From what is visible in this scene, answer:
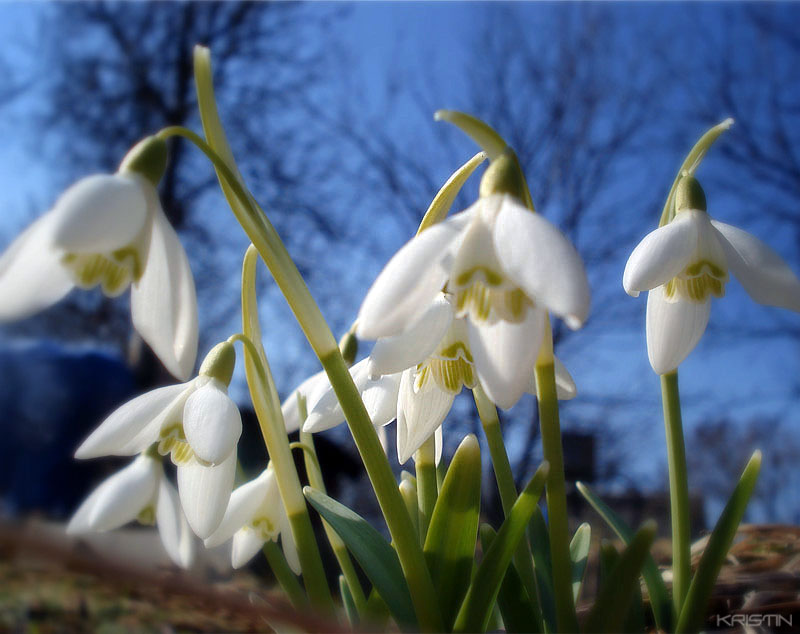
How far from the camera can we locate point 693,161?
25.5 inches

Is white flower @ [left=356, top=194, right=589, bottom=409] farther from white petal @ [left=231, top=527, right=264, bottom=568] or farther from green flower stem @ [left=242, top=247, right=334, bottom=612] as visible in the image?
white petal @ [left=231, top=527, right=264, bottom=568]

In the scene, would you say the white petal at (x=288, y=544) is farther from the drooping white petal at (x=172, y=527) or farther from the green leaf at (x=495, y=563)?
the green leaf at (x=495, y=563)

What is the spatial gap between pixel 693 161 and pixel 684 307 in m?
0.15

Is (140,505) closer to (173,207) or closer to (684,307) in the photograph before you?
(684,307)

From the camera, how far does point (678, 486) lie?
66 centimetres

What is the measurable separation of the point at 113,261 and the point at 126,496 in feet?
1.15

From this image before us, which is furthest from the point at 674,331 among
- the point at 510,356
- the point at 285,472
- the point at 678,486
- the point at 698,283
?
the point at 285,472

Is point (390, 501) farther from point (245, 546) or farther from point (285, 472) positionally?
point (245, 546)

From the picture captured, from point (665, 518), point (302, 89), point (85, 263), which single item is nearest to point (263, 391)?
point (85, 263)

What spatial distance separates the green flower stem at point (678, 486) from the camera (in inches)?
25.8

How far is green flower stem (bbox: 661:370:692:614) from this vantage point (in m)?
0.66

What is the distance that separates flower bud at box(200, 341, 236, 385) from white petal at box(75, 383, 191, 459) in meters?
0.03

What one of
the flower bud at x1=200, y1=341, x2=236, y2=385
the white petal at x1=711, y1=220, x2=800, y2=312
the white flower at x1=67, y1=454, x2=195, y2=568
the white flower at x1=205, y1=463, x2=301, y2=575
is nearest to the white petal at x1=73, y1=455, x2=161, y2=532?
the white flower at x1=67, y1=454, x2=195, y2=568

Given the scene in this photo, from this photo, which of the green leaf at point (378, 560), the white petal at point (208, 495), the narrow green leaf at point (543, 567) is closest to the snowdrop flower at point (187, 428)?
the white petal at point (208, 495)
